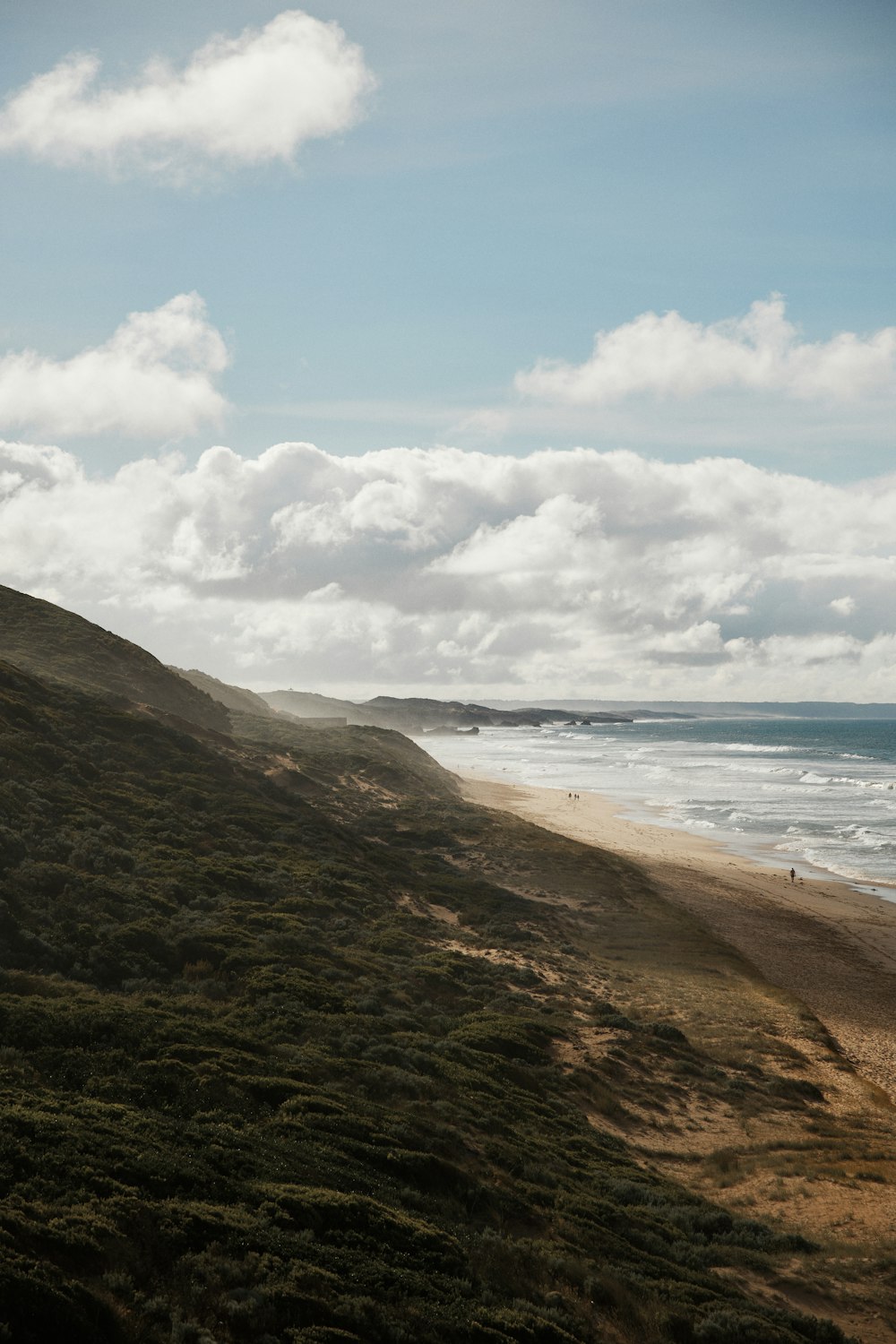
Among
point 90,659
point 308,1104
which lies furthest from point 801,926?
point 90,659

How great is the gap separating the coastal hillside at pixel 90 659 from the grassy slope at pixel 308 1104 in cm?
1650

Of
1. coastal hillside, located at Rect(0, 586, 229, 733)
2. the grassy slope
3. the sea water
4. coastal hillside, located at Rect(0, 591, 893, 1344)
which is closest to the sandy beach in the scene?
coastal hillside, located at Rect(0, 591, 893, 1344)

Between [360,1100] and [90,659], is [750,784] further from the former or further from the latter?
[360,1100]

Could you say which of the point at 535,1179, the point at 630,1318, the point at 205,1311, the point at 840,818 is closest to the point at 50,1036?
the point at 205,1311

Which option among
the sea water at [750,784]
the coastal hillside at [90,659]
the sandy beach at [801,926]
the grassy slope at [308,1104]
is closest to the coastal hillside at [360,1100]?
the grassy slope at [308,1104]

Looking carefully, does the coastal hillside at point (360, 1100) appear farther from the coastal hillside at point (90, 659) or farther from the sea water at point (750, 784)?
the sea water at point (750, 784)

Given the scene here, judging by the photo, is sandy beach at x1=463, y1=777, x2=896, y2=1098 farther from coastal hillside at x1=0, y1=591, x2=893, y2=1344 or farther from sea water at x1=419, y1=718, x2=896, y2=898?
sea water at x1=419, y1=718, x2=896, y2=898

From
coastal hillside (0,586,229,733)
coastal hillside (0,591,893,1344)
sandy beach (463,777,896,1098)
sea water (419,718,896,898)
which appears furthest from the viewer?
sea water (419,718,896,898)

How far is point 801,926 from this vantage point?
3372 cm

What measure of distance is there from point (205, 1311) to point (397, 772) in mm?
48829

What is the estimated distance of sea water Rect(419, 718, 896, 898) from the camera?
51.4 meters

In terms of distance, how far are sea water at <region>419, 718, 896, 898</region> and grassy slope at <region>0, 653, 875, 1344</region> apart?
2449 cm

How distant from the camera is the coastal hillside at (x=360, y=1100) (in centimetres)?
882

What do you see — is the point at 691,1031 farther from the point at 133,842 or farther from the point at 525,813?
the point at 525,813
